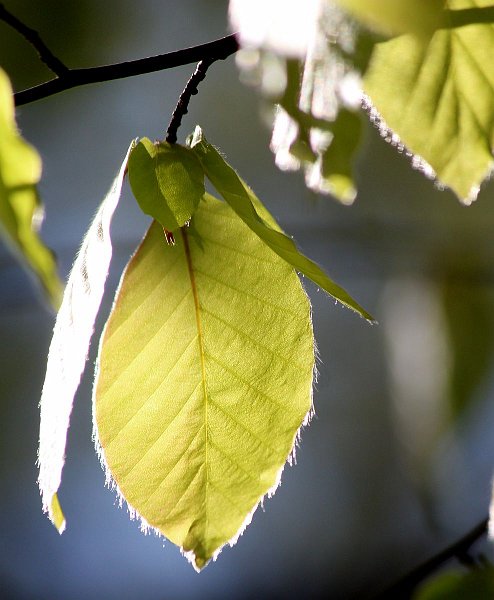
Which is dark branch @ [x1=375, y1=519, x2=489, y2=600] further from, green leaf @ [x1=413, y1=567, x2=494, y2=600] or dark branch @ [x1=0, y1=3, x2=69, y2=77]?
dark branch @ [x1=0, y1=3, x2=69, y2=77]

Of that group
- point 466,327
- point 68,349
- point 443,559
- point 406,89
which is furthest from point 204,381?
point 466,327

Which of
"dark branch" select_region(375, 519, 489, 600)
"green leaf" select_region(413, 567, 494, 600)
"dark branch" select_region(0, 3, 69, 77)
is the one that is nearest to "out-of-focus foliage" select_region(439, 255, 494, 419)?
"dark branch" select_region(375, 519, 489, 600)

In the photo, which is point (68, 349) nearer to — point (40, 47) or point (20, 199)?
point (20, 199)

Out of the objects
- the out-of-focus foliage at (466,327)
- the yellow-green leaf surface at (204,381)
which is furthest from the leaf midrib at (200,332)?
the out-of-focus foliage at (466,327)

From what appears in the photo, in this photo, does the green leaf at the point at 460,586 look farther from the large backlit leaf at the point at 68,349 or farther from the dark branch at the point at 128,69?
the dark branch at the point at 128,69

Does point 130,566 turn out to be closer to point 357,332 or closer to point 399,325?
point 357,332
